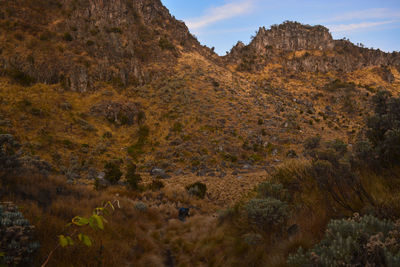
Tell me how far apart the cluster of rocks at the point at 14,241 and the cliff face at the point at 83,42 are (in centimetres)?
3185

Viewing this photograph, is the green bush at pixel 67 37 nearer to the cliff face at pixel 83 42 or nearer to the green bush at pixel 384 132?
the cliff face at pixel 83 42

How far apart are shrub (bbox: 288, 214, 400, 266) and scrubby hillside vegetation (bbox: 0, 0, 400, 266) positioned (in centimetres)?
2

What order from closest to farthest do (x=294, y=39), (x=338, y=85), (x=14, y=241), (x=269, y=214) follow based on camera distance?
(x=14, y=241)
(x=269, y=214)
(x=338, y=85)
(x=294, y=39)

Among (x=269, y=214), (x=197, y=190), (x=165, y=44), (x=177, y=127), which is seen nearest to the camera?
(x=269, y=214)

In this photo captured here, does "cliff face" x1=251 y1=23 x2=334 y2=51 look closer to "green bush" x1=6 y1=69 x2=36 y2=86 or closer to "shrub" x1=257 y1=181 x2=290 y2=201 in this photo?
"green bush" x1=6 y1=69 x2=36 y2=86

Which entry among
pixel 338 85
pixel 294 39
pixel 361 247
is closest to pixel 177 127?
pixel 361 247

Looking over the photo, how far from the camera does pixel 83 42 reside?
35.6 meters

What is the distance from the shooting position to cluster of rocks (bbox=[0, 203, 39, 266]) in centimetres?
292

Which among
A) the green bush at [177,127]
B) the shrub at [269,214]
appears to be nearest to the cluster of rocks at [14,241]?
the shrub at [269,214]

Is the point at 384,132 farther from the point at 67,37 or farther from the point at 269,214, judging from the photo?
the point at 67,37

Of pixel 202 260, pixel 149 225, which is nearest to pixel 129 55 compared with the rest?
pixel 149 225

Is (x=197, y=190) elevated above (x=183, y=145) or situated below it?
below

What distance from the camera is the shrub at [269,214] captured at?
463 cm

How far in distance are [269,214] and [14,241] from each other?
4.64 m
